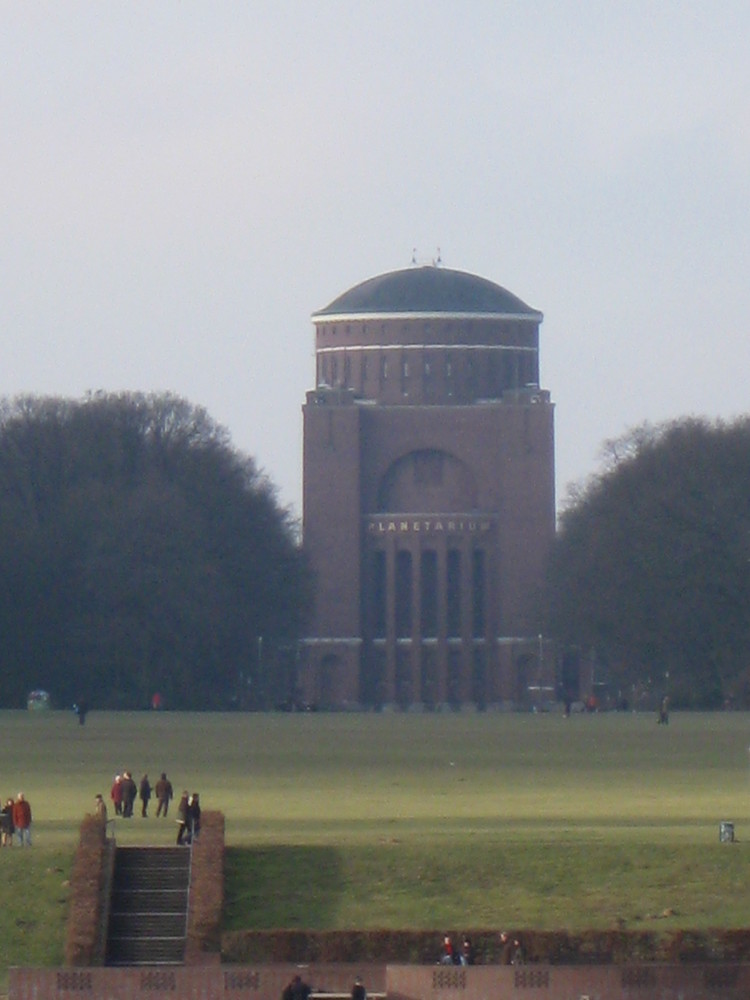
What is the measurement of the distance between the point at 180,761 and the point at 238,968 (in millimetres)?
25238

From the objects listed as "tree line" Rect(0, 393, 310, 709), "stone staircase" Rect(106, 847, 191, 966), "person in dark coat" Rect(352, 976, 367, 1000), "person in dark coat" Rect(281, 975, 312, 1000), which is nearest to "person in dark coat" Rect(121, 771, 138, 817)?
"stone staircase" Rect(106, 847, 191, 966)

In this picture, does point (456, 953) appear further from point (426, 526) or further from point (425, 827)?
point (426, 526)

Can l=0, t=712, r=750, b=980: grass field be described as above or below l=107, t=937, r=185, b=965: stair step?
above

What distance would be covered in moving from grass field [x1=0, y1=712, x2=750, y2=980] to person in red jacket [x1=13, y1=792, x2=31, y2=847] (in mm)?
228

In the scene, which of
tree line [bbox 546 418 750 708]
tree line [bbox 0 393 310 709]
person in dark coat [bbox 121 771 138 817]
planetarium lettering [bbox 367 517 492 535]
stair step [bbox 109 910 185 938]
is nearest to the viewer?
stair step [bbox 109 910 185 938]

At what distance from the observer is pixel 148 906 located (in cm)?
3198

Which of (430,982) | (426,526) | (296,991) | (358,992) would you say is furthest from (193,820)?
(426,526)

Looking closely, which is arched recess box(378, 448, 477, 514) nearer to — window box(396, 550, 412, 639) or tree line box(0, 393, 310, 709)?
window box(396, 550, 412, 639)

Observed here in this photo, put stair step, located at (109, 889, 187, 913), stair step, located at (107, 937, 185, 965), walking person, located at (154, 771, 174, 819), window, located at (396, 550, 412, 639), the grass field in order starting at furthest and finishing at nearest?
window, located at (396, 550, 412, 639), walking person, located at (154, 771, 174, 819), stair step, located at (109, 889, 187, 913), the grass field, stair step, located at (107, 937, 185, 965)

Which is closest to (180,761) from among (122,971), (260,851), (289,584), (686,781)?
(686,781)

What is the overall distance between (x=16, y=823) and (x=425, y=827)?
535 cm

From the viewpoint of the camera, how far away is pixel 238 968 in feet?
93.9

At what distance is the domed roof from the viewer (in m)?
131

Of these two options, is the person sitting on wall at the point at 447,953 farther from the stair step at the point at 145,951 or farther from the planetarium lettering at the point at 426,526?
the planetarium lettering at the point at 426,526
